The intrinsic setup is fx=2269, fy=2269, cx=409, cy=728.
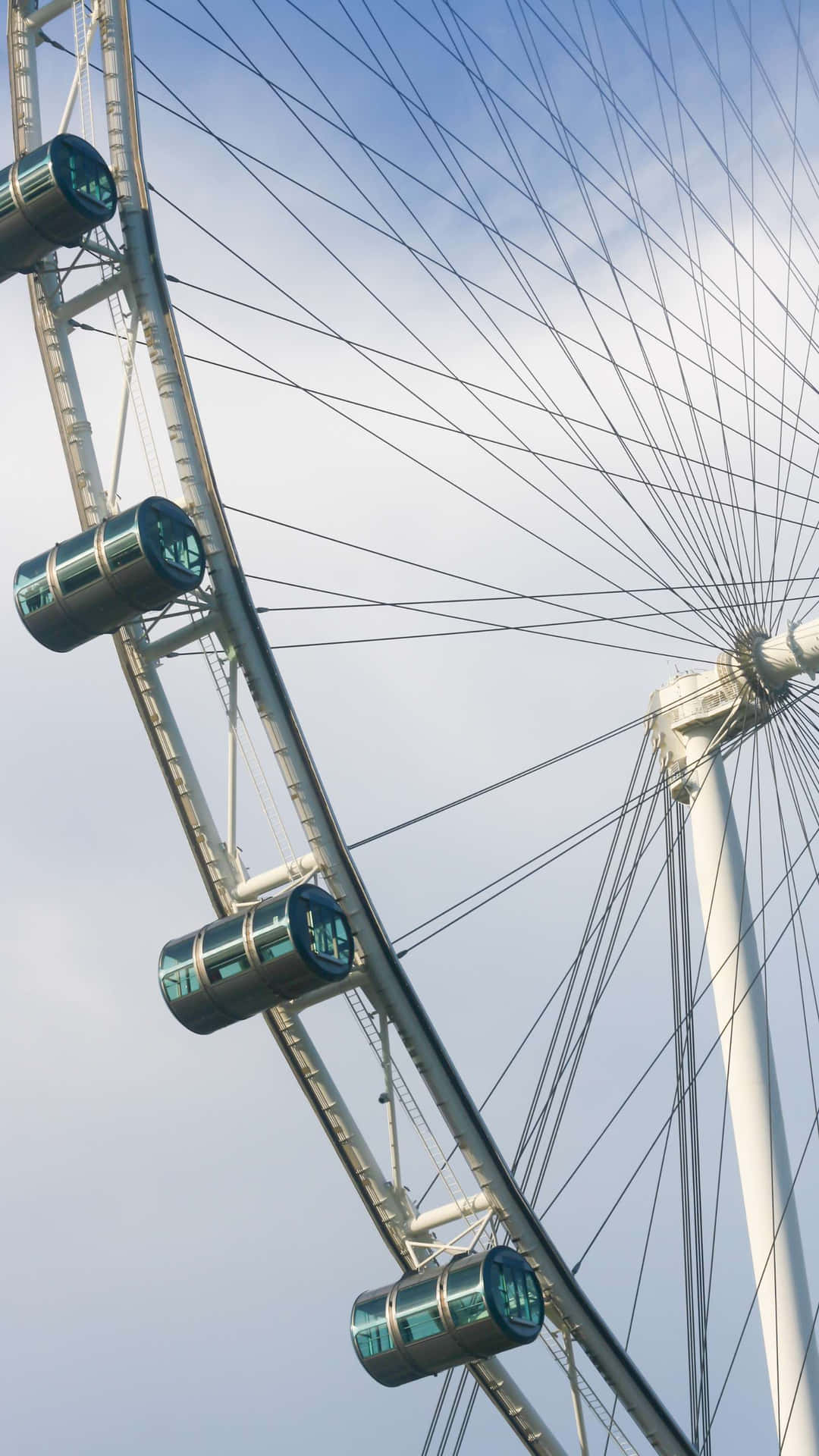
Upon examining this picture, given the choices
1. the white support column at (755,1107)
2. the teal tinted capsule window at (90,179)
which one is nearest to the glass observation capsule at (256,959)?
the white support column at (755,1107)

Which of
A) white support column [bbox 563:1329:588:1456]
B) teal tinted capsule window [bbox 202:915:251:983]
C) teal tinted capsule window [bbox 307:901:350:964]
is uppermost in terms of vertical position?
teal tinted capsule window [bbox 202:915:251:983]

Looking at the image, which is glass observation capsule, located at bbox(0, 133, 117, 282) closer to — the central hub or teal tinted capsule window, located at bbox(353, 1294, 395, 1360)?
the central hub

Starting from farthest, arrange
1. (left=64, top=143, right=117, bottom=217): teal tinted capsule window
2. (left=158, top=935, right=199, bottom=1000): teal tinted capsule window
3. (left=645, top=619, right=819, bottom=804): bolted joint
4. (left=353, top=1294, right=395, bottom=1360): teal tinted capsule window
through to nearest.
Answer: (left=645, top=619, right=819, bottom=804): bolted joint
(left=64, top=143, right=117, bottom=217): teal tinted capsule window
(left=353, top=1294, right=395, bottom=1360): teal tinted capsule window
(left=158, top=935, right=199, bottom=1000): teal tinted capsule window

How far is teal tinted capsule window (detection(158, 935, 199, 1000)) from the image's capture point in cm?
2352

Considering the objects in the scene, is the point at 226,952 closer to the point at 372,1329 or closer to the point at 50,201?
the point at 372,1329

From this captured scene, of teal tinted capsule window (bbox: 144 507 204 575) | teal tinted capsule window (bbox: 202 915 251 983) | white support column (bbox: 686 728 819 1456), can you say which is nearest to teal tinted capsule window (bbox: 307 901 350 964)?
teal tinted capsule window (bbox: 202 915 251 983)

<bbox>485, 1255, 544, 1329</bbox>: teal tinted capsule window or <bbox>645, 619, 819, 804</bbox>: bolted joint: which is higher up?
<bbox>645, 619, 819, 804</bbox>: bolted joint

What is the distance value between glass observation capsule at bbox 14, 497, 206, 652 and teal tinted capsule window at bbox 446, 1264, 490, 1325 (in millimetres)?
7706

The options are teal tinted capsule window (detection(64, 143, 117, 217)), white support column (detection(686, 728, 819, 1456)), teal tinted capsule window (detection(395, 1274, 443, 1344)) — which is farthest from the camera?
white support column (detection(686, 728, 819, 1456))

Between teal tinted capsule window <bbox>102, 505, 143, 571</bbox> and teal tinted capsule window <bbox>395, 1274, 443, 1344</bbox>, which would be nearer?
teal tinted capsule window <bbox>102, 505, 143, 571</bbox>

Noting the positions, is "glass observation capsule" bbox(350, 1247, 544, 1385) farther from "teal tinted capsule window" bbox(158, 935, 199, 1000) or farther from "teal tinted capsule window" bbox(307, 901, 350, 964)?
"teal tinted capsule window" bbox(158, 935, 199, 1000)

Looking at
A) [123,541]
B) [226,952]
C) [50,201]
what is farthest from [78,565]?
[226,952]

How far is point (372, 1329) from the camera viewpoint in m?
24.4

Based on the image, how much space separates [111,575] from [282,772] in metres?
2.81
